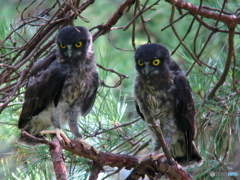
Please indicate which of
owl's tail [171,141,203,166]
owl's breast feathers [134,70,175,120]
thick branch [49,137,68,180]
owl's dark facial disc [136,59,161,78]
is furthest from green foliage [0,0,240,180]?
thick branch [49,137,68,180]

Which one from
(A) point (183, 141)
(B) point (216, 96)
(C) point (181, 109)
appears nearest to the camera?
(B) point (216, 96)

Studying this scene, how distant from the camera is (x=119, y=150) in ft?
12.3

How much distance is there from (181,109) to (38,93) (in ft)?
4.19

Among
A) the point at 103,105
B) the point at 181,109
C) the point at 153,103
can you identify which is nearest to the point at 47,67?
the point at 103,105

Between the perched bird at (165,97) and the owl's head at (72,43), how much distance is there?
19.4 inches

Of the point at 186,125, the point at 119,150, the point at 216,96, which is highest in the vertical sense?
the point at 216,96

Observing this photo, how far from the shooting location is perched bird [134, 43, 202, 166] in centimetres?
334

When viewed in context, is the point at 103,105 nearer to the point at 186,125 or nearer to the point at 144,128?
the point at 144,128

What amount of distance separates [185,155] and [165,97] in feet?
1.94

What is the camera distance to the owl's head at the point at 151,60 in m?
3.32

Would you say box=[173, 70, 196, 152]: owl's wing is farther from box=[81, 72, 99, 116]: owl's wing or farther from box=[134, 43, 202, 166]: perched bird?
box=[81, 72, 99, 116]: owl's wing

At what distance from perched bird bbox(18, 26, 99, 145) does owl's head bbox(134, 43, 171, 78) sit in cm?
A: 50

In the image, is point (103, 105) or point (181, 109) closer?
point (181, 109)

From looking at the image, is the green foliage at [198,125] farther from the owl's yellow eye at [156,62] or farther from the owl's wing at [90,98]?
the owl's yellow eye at [156,62]
